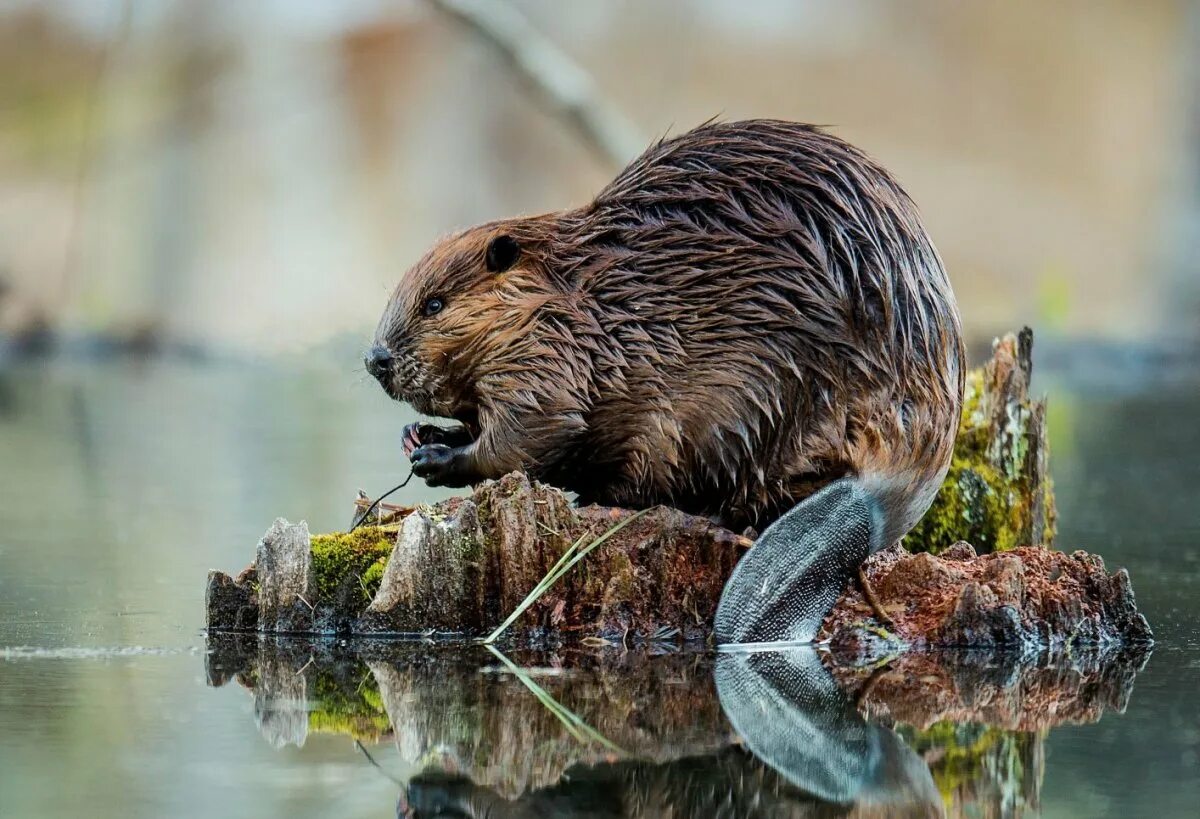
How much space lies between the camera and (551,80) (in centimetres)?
1634

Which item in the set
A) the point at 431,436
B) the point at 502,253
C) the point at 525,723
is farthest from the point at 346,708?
the point at 502,253

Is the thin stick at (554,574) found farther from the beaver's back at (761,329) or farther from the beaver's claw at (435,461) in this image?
the beaver's claw at (435,461)

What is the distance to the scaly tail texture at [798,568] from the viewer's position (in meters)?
3.64

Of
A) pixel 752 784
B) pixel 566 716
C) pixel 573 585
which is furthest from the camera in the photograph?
pixel 573 585

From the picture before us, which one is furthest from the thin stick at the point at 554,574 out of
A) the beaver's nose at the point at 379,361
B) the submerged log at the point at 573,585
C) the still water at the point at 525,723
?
the beaver's nose at the point at 379,361

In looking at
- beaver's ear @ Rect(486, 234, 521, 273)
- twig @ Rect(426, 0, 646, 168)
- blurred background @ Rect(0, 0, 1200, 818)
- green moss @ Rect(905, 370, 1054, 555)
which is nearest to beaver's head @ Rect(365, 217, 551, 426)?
beaver's ear @ Rect(486, 234, 521, 273)

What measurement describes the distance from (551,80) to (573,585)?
13.1 m

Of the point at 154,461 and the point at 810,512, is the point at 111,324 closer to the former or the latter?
the point at 154,461

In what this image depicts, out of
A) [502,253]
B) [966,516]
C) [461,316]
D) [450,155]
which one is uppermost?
[450,155]

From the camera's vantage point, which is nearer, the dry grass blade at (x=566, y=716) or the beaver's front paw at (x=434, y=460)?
the dry grass blade at (x=566, y=716)

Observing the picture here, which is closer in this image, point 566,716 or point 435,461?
point 566,716

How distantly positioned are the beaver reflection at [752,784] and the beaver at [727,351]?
85 centimetres

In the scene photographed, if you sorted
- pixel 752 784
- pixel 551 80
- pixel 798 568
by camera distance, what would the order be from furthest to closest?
1. pixel 551 80
2. pixel 798 568
3. pixel 752 784

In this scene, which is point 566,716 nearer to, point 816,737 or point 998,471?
point 816,737
